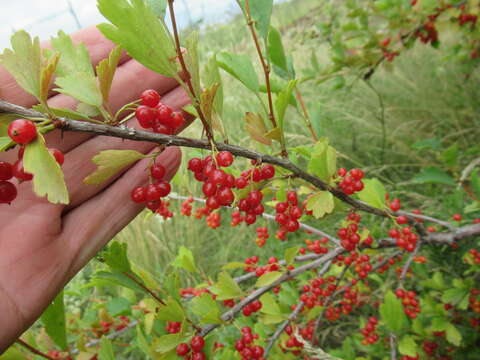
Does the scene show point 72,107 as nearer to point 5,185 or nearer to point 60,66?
point 60,66

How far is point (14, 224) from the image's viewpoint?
3.23ft

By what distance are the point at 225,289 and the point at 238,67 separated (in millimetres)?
678

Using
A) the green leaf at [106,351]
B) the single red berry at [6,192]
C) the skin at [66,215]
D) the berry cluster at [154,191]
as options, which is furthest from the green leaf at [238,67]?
the green leaf at [106,351]

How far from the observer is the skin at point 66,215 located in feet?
2.96

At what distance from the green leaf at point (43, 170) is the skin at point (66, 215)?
0.48m

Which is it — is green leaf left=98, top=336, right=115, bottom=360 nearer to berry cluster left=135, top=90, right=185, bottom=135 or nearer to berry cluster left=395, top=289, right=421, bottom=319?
berry cluster left=135, top=90, right=185, bottom=135

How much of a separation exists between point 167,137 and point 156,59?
0.46 feet

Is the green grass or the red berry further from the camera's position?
Result: the green grass

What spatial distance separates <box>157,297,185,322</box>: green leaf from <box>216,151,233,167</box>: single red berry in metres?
0.43

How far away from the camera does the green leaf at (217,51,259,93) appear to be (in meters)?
0.82

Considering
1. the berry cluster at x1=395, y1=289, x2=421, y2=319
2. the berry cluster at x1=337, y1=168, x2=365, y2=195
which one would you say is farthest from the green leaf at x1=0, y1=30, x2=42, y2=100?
the berry cluster at x1=395, y1=289, x2=421, y2=319

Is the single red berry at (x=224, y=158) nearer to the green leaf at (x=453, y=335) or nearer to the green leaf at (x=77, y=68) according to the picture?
the green leaf at (x=77, y=68)

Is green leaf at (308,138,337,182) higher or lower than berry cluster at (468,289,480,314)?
higher

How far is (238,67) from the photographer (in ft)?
2.77
